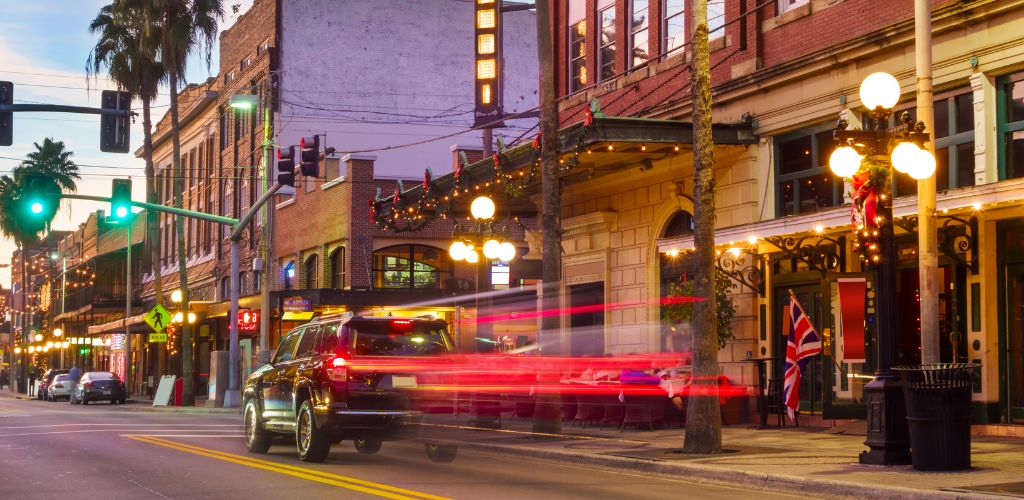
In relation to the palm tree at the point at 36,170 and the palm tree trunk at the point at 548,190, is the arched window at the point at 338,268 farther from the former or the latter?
the palm tree at the point at 36,170

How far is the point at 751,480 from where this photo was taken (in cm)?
1429

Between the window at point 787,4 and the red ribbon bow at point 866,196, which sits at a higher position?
the window at point 787,4

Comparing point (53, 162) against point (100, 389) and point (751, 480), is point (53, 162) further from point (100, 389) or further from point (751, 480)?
point (751, 480)

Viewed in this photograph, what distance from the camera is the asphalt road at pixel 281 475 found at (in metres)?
13.4

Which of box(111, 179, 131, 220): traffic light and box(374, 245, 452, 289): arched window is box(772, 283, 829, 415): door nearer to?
box(111, 179, 131, 220): traffic light

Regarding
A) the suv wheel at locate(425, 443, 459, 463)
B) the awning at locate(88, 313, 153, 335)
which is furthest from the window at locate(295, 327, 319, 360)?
the awning at locate(88, 313, 153, 335)

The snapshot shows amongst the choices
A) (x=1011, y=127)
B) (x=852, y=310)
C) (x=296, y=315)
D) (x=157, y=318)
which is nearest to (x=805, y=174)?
(x=1011, y=127)

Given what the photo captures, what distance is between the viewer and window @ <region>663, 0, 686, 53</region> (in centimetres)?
2549

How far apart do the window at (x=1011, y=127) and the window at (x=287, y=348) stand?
991 centimetres

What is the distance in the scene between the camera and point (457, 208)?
105 ft

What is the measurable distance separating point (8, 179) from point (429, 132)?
122ft

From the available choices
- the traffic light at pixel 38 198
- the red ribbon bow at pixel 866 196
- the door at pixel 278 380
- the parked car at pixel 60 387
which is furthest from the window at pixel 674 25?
the parked car at pixel 60 387

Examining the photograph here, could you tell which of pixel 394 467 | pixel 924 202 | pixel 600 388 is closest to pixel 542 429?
pixel 600 388

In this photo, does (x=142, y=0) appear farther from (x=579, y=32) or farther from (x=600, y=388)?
(x=600, y=388)
